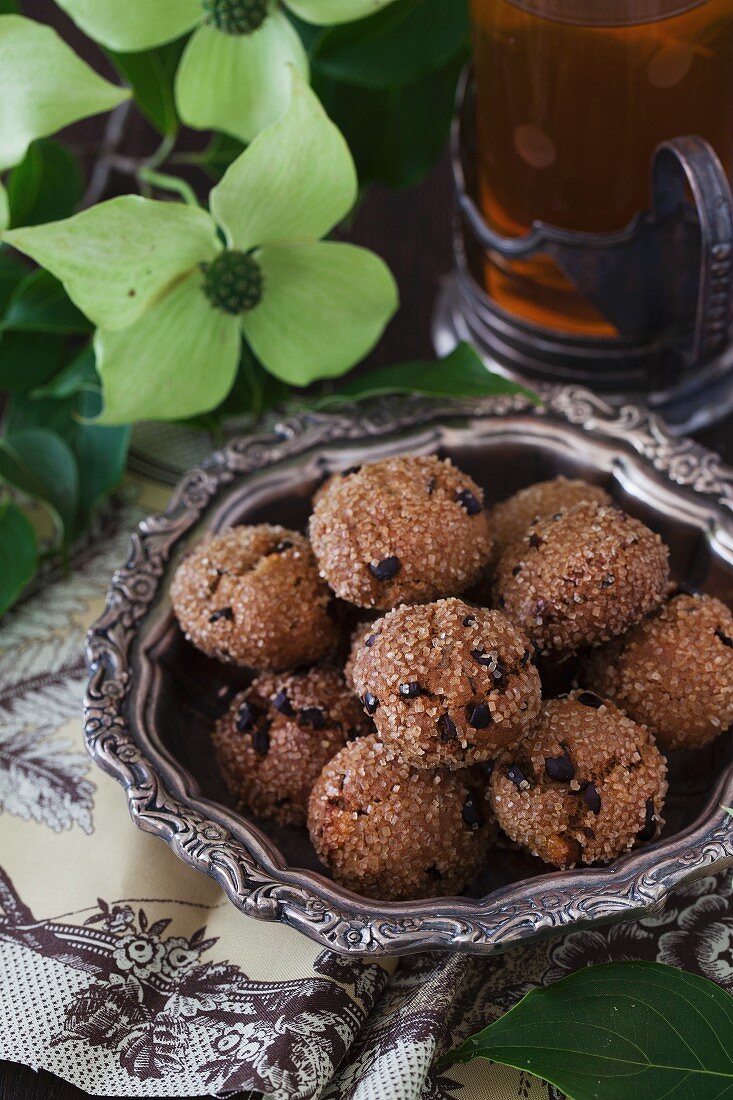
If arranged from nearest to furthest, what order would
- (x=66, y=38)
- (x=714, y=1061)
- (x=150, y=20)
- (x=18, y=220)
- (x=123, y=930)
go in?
1. (x=714, y=1061)
2. (x=123, y=930)
3. (x=150, y=20)
4. (x=18, y=220)
5. (x=66, y=38)

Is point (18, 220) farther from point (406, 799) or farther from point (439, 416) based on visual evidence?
point (406, 799)

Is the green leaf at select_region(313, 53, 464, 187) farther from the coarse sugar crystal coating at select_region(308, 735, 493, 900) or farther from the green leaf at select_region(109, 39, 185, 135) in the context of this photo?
the coarse sugar crystal coating at select_region(308, 735, 493, 900)

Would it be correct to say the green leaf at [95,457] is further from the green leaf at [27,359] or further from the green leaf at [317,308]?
the green leaf at [317,308]

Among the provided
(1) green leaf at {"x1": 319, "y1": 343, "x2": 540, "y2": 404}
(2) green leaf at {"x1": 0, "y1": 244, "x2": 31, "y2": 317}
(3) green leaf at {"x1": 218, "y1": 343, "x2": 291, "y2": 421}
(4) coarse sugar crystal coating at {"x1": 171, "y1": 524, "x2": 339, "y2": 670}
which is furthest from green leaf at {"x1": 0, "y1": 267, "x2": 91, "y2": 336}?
(4) coarse sugar crystal coating at {"x1": 171, "y1": 524, "x2": 339, "y2": 670}

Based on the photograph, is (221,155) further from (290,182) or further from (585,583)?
(585,583)

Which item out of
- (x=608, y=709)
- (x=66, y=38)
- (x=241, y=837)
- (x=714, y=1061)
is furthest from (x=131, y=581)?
(x=66, y=38)
